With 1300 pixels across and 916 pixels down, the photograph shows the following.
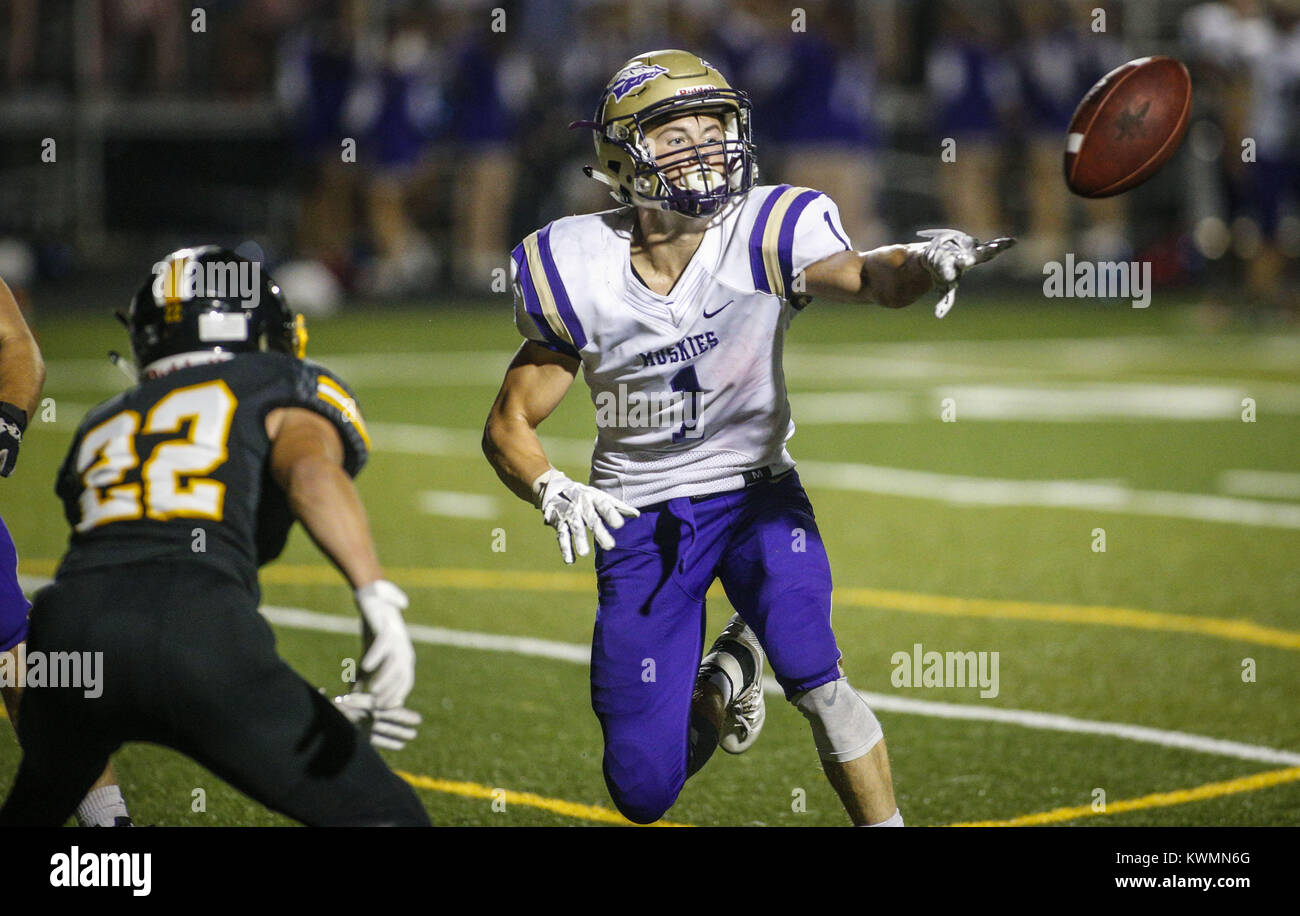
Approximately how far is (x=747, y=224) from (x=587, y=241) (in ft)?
1.21

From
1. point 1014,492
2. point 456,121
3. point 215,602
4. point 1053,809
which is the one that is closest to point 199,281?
point 215,602

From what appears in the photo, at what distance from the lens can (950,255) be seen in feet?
11.3

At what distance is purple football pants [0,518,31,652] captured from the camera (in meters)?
3.88

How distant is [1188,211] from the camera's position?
16609 mm

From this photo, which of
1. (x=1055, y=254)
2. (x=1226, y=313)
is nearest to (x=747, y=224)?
(x=1226, y=313)

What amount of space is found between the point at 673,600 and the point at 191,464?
50.0 inches

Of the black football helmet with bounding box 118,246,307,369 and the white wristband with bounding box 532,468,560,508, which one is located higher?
the black football helmet with bounding box 118,246,307,369

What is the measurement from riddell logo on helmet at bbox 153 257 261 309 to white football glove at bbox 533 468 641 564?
2.38 ft

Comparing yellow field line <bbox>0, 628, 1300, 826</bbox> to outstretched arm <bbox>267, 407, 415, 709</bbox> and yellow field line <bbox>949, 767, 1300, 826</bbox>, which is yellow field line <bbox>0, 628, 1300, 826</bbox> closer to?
yellow field line <bbox>949, 767, 1300, 826</bbox>

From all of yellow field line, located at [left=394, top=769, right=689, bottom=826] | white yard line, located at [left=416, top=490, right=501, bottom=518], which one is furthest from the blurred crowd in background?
yellow field line, located at [left=394, top=769, right=689, bottom=826]

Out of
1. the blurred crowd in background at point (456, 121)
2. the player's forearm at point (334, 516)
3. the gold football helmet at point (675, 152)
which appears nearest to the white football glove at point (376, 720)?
the player's forearm at point (334, 516)

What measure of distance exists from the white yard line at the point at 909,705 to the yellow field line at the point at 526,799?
0.97 m

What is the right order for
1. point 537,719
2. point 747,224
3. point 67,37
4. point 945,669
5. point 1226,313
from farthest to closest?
point 67,37 < point 1226,313 < point 945,669 < point 537,719 < point 747,224
